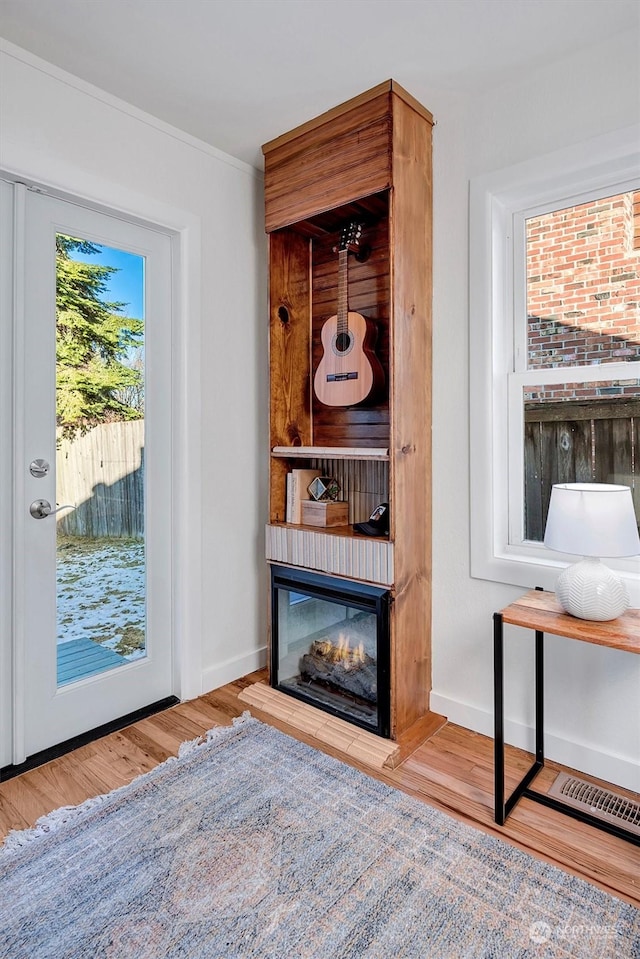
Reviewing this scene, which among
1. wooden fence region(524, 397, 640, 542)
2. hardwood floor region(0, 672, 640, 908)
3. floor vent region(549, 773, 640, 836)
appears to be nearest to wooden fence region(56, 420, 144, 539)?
hardwood floor region(0, 672, 640, 908)

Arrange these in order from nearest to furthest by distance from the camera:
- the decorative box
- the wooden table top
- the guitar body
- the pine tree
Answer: the wooden table top, the pine tree, the guitar body, the decorative box

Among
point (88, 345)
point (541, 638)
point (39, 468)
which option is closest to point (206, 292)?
point (88, 345)

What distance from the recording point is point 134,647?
2422 mm

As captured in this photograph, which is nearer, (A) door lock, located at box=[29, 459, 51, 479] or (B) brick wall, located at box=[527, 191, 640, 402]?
(B) brick wall, located at box=[527, 191, 640, 402]

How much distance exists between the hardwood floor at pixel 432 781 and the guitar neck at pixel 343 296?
5.78 feet

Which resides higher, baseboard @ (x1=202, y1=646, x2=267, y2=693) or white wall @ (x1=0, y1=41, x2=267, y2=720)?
white wall @ (x1=0, y1=41, x2=267, y2=720)

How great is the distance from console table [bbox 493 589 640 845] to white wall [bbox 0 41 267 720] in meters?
1.43

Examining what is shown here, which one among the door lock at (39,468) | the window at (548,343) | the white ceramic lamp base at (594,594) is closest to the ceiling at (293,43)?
the window at (548,343)

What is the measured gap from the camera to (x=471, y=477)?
223 cm

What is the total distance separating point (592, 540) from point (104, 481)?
1861mm

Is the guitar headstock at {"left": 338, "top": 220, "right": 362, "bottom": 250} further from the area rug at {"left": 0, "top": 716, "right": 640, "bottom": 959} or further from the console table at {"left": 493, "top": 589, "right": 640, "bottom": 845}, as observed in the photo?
the area rug at {"left": 0, "top": 716, "right": 640, "bottom": 959}

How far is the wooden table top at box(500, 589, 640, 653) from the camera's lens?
1.52m

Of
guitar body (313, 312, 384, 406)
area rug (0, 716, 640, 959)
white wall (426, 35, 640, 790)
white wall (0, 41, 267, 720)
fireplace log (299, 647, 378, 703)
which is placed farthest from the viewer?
guitar body (313, 312, 384, 406)

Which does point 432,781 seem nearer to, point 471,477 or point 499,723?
point 499,723
